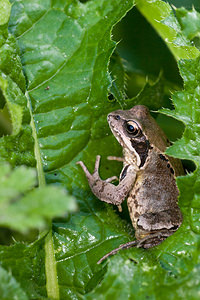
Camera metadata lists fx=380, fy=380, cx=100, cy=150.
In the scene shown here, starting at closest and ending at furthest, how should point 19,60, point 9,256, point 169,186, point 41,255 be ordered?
point 9,256 → point 41,255 → point 19,60 → point 169,186

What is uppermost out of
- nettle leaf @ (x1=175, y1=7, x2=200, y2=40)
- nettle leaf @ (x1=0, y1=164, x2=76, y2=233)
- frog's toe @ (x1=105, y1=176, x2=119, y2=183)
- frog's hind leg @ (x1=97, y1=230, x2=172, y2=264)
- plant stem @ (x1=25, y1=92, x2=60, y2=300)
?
nettle leaf @ (x1=0, y1=164, x2=76, y2=233)

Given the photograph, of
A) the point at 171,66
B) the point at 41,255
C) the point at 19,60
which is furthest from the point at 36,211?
the point at 171,66

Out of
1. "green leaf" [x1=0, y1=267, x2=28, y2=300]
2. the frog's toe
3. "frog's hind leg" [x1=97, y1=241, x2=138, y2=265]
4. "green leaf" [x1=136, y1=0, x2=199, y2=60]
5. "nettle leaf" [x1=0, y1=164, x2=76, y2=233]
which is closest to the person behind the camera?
"nettle leaf" [x1=0, y1=164, x2=76, y2=233]

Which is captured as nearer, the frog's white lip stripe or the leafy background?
the leafy background

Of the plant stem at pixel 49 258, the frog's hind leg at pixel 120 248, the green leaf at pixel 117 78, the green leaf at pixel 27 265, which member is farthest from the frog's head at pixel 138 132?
the green leaf at pixel 27 265

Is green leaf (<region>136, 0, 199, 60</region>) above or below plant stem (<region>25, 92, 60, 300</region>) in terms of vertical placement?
above

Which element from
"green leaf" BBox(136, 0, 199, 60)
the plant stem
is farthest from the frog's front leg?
"green leaf" BBox(136, 0, 199, 60)

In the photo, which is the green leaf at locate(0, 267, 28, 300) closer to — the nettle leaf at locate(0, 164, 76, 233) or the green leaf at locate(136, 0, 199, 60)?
the nettle leaf at locate(0, 164, 76, 233)

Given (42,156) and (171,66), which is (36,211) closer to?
(42,156)

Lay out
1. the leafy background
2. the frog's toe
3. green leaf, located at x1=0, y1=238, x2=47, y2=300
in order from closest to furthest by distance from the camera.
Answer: green leaf, located at x1=0, y1=238, x2=47, y2=300 → the leafy background → the frog's toe
